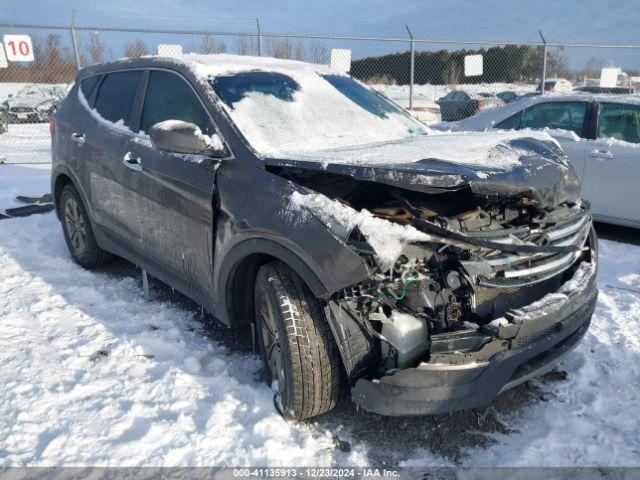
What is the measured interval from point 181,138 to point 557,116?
5.02m

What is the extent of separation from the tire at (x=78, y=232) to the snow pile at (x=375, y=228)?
10.1ft

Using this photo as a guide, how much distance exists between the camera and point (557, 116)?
20.8 ft

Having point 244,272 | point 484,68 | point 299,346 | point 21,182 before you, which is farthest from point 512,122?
point 484,68

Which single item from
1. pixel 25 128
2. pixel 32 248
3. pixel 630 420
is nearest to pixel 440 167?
pixel 630 420

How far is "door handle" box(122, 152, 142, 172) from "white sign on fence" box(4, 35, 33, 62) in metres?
8.24

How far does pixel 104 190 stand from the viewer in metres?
4.22

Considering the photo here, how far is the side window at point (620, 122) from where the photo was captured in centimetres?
579

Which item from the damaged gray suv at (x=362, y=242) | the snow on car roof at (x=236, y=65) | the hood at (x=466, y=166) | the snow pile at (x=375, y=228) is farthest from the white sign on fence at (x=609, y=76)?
the snow pile at (x=375, y=228)

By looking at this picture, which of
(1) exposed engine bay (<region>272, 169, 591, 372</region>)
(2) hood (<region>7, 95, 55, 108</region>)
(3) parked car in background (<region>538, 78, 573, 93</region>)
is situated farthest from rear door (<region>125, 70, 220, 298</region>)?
(2) hood (<region>7, 95, 55, 108</region>)

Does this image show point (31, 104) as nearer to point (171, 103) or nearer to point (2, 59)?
point (2, 59)

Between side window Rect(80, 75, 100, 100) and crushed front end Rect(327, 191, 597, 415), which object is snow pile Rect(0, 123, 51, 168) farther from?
crushed front end Rect(327, 191, 597, 415)

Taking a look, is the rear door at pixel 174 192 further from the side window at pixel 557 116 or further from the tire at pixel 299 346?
the side window at pixel 557 116

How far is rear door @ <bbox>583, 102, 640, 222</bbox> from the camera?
18.7 ft

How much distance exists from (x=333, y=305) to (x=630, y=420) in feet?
5.64
